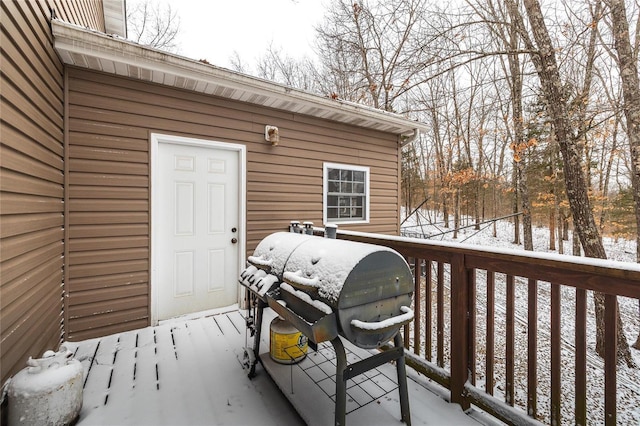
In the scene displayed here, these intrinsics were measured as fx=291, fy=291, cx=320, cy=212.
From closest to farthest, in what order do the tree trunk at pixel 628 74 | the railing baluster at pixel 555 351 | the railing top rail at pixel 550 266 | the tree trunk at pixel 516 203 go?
the railing top rail at pixel 550 266
the railing baluster at pixel 555 351
the tree trunk at pixel 628 74
the tree trunk at pixel 516 203

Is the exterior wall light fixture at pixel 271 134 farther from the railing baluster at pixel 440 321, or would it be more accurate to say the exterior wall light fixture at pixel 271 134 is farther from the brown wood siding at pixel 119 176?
the railing baluster at pixel 440 321

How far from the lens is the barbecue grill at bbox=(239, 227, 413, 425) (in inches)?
59.8

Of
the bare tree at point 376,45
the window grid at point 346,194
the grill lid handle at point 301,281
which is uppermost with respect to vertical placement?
the bare tree at point 376,45


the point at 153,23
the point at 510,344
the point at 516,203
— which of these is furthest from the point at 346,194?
the point at 516,203

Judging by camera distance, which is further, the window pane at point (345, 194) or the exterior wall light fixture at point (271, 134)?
the window pane at point (345, 194)

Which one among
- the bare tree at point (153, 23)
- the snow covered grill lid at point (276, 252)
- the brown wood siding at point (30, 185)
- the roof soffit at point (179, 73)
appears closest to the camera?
the brown wood siding at point (30, 185)

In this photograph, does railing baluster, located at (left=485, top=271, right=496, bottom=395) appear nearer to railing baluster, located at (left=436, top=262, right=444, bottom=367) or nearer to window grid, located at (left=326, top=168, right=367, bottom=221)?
railing baluster, located at (left=436, top=262, right=444, bottom=367)

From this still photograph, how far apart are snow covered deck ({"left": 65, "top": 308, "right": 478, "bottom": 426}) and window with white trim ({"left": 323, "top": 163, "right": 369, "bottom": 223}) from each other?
2.64 m

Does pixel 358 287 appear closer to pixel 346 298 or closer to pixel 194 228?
pixel 346 298

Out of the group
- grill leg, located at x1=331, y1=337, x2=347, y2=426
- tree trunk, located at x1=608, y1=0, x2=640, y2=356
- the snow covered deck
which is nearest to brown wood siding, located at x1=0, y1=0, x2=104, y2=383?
the snow covered deck

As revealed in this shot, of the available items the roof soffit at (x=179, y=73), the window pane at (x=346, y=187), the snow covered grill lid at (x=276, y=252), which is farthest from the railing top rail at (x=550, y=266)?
the window pane at (x=346, y=187)

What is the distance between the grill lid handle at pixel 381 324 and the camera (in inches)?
58.8

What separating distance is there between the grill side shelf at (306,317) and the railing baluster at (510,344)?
1106 mm

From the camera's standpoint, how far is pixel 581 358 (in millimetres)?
1474
